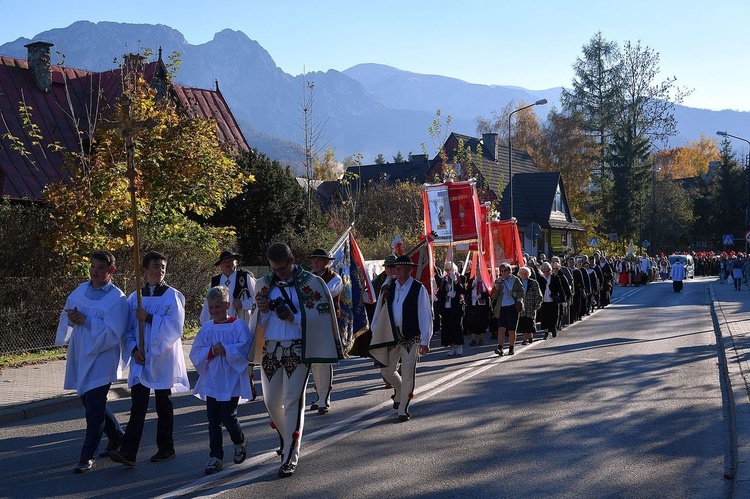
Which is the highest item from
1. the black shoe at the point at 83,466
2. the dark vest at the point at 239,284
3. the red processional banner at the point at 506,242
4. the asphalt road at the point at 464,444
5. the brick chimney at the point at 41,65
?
the brick chimney at the point at 41,65

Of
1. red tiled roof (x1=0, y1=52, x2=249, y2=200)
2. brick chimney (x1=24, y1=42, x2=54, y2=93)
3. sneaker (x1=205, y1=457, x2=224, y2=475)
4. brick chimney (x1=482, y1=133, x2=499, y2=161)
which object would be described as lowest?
sneaker (x1=205, y1=457, x2=224, y2=475)

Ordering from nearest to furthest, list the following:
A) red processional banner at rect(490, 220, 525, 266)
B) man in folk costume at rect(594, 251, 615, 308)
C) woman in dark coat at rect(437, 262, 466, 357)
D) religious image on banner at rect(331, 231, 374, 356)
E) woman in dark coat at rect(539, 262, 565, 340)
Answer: religious image on banner at rect(331, 231, 374, 356) < woman in dark coat at rect(437, 262, 466, 357) < woman in dark coat at rect(539, 262, 565, 340) < red processional banner at rect(490, 220, 525, 266) < man in folk costume at rect(594, 251, 615, 308)

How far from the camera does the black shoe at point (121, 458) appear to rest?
24.1 ft

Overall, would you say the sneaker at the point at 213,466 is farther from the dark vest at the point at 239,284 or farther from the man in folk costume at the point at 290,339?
the dark vest at the point at 239,284

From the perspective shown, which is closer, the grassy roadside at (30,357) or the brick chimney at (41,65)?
the grassy roadside at (30,357)

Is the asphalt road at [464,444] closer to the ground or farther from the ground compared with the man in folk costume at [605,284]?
closer to the ground

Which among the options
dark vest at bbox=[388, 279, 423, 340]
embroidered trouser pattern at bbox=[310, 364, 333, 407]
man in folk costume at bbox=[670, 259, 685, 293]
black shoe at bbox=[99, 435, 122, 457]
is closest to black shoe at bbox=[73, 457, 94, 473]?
black shoe at bbox=[99, 435, 122, 457]

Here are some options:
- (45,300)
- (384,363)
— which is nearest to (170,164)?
(45,300)

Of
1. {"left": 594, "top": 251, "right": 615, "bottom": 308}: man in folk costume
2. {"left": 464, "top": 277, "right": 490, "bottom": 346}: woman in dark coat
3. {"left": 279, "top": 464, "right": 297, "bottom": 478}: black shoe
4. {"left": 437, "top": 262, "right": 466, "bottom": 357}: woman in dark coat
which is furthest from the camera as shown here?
{"left": 594, "top": 251, "right": 615, "bottom": 308}: man in folk costume

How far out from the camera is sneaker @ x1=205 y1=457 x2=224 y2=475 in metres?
7.15

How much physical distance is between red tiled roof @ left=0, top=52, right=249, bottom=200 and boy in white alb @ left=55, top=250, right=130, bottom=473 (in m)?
13.7

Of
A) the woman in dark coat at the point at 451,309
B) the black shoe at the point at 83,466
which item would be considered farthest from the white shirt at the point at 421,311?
the woman in dark coat at the point at 451,309

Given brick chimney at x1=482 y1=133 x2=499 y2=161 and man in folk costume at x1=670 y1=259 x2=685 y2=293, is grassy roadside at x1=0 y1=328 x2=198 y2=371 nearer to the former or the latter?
man in folk costume at x1=670 y1=259 x2=685 y2=293

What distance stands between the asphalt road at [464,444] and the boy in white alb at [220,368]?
0.32m
